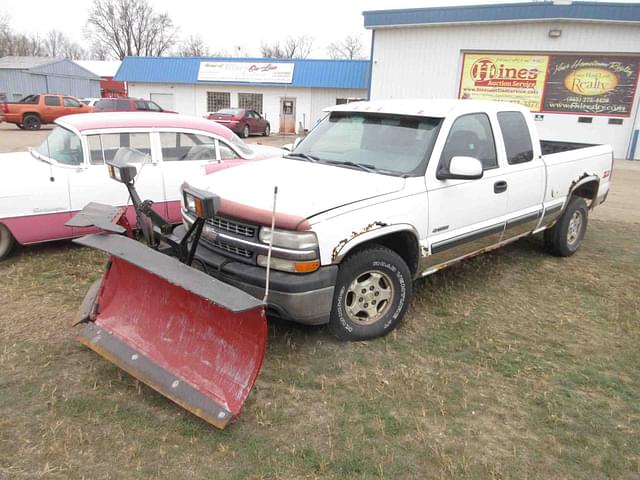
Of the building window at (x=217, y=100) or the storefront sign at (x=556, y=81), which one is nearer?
the storefront sign at (x=556, y=81)

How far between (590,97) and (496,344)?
18287 mm

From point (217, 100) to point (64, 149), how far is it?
27.8 meters

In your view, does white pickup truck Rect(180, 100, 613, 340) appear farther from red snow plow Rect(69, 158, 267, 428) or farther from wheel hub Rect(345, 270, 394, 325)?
red snow plow Rect(69, 158, 267, 428)

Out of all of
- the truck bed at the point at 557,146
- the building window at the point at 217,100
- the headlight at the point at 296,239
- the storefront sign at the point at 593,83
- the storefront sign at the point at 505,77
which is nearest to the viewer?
the headlight at the point at 296,239

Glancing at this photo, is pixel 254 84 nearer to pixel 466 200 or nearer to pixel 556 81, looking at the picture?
pixel 556 81

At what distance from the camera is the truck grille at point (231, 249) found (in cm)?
359

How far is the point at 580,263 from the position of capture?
6258 millimetres

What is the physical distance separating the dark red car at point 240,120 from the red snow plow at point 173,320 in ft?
67.1

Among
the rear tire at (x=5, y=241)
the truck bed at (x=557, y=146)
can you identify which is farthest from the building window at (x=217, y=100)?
the rear tire at (x=5, y=241)

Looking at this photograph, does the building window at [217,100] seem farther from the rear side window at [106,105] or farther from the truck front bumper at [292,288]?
the truck front bumper at [292,288]

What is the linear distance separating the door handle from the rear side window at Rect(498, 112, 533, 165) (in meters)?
0.30

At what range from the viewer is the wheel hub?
3.83m

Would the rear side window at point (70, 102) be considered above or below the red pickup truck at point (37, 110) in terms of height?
above

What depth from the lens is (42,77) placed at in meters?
48.2
